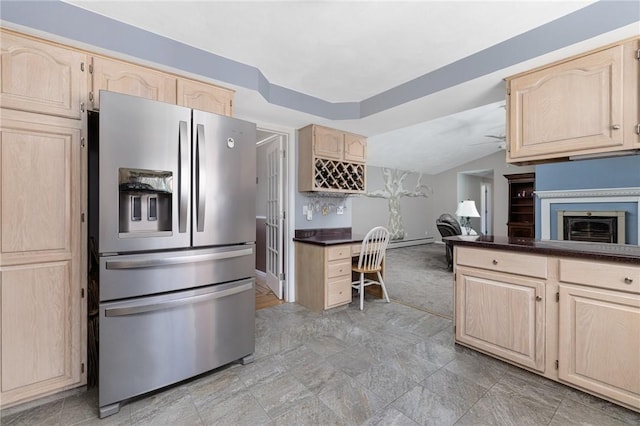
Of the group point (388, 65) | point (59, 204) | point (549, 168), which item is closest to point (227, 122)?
point (59, 204)

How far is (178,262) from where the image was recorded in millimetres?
1751

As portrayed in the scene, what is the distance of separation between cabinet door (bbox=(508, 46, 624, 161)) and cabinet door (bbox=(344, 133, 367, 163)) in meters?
1.94

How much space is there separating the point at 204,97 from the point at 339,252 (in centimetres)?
207

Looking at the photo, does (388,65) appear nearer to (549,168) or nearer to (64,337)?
(64,337)

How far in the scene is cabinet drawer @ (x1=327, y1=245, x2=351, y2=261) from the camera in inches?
123

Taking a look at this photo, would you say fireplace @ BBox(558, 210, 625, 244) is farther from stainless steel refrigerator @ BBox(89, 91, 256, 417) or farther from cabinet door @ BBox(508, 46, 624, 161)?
stainless steel refrigerator @ BBox(89, 91, 256, 417)

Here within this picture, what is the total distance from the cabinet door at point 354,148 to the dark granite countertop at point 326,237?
1049 millimetres

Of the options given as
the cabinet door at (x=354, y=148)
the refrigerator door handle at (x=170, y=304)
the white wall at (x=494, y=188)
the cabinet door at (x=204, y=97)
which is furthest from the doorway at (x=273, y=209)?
the white wall at (x=494, y=188)

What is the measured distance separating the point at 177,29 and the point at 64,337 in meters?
2.14

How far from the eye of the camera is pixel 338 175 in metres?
3.66

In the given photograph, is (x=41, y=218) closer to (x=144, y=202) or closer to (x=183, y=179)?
(x=144, y=202)

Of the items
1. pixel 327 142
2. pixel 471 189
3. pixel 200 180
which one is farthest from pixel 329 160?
pixel 471 189

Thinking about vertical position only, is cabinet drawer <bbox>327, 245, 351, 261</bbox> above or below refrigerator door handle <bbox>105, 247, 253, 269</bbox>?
below

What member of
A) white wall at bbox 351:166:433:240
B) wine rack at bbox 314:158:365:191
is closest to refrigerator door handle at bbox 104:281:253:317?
wine rack at bbox 314:158:365:191
